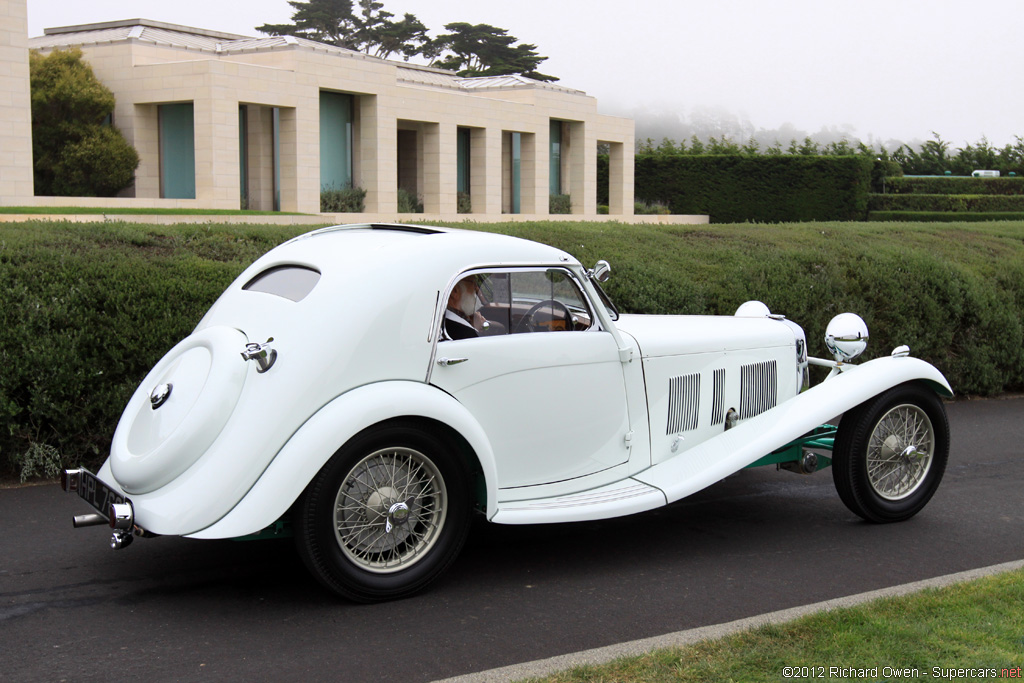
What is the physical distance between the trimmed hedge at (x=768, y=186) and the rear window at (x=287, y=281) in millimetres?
38619

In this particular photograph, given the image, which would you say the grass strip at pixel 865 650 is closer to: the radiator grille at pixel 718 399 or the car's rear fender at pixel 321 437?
the car's rear fender at pixel 321 437

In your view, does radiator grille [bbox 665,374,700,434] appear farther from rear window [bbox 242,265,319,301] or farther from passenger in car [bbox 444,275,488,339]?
rear window [bbox 242,265,319,301]

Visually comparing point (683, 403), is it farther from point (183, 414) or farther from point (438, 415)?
point (183, 414)

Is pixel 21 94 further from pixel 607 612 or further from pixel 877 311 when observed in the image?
pixel 607 612

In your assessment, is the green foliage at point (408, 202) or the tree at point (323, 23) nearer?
the green foliage at point (408, 202)

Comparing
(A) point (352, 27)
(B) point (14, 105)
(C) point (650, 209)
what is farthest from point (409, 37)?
(B) point (14, 105)

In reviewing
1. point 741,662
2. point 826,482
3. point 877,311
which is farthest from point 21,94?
point 741,662

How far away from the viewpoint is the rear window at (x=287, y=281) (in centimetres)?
484

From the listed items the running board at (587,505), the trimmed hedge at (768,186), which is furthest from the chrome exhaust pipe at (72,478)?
the trimmed hedge at (768,186)

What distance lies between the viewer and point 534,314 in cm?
526

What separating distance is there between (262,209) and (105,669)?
2657 centimetres

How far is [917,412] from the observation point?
19.9 feet

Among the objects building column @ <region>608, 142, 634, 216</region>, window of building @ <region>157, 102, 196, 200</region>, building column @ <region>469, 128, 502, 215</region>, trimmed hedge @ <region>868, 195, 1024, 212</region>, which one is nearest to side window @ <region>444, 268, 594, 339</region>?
window of building @ <region>157, 102, 196, 200</region>

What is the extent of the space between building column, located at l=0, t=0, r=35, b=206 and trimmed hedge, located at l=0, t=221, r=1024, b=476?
1480 cm
